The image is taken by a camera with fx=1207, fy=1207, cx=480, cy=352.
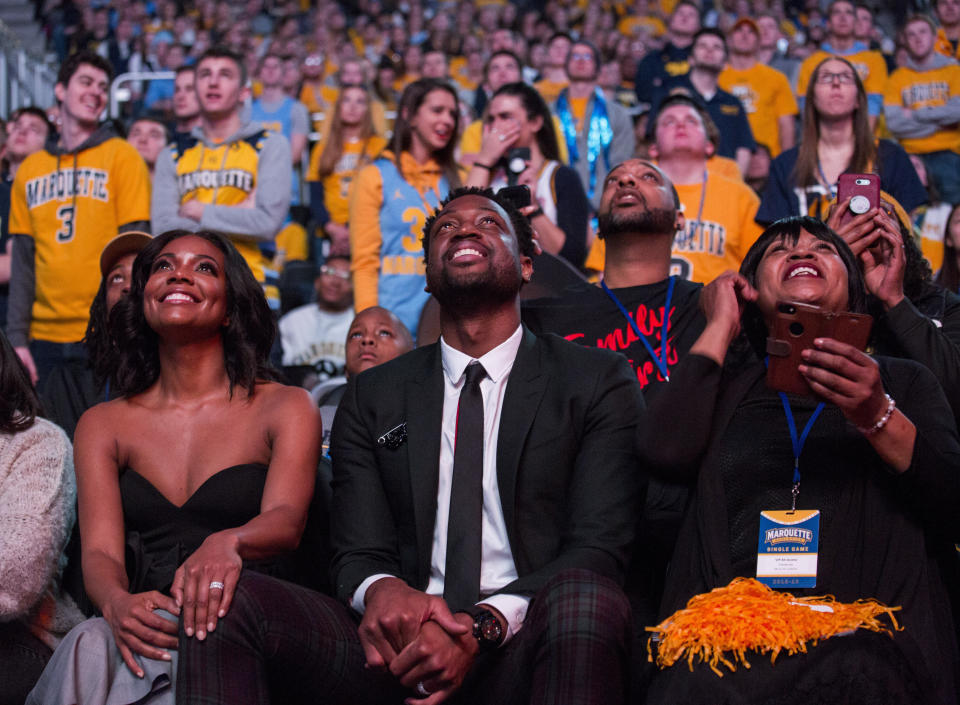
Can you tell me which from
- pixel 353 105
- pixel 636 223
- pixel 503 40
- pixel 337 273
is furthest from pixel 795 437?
pixel 503 40

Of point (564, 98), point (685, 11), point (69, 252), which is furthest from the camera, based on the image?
point (685, 11)

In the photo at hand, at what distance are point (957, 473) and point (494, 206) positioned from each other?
4.60 feet

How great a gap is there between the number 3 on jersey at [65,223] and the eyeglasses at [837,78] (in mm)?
3418

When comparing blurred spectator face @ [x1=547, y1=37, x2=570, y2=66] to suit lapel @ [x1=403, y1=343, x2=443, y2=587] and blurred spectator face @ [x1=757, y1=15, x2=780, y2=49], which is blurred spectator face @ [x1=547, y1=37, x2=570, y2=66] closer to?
blurred spectator face @ [x1=757, y1=15, x2=780, y2=49]

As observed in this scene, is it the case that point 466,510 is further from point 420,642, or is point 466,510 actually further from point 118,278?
point 118,278

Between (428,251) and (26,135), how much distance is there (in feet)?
15.3

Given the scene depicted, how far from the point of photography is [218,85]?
5.51 metres

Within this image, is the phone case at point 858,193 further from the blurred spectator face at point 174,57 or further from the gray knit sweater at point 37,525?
the blurred spectator face at point 174,57

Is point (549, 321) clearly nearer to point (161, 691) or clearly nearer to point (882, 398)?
point (882, 398)

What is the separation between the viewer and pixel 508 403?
298cm

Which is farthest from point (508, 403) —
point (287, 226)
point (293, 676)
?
point (287, 226)

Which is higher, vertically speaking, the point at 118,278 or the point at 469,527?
the point at 118,278

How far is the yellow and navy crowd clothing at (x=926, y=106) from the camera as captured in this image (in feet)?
25.3

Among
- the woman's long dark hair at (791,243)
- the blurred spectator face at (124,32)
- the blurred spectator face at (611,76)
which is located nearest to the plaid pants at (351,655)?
the woman's long dark hair at (791,243)
